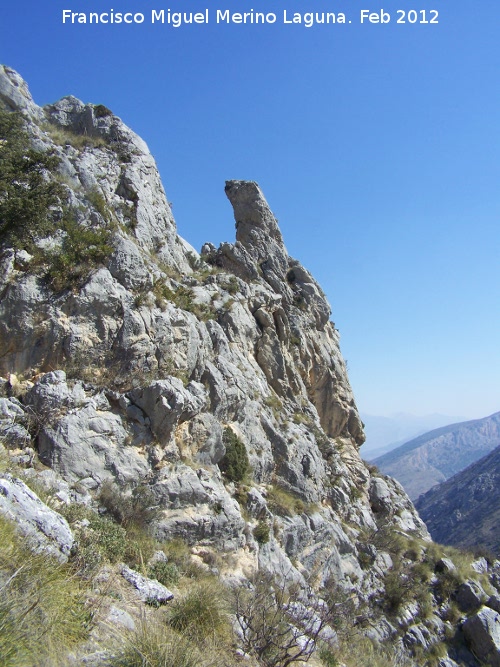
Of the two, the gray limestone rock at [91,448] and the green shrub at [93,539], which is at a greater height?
the gray limestone rock at [91,448]

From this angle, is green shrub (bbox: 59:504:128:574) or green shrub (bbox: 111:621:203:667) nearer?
green shrub (bbox: 111:621:203:667)

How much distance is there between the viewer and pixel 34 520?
7.54m

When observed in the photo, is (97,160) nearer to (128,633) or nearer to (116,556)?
(116,556)

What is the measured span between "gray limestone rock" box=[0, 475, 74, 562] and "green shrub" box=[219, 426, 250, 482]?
11156mm

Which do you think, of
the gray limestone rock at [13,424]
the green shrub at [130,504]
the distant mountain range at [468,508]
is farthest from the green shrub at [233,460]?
the distant mountain range at [468,508]

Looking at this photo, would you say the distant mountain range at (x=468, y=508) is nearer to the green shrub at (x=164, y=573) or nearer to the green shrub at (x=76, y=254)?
the green shrub at (x=164, y=573)

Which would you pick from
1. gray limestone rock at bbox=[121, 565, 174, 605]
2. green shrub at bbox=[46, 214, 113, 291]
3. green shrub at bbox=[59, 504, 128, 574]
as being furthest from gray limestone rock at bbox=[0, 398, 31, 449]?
gray limestone rock at bbox=[121, 565, 174, 605]

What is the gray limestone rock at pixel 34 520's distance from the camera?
7004mm

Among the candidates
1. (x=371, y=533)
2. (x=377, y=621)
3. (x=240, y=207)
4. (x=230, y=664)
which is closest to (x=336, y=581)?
(x=377, y=621)

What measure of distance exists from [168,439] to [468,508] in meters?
158

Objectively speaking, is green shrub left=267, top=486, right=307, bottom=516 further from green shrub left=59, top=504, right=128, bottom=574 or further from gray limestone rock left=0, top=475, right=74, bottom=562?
gray limestone rock left=0, top=475, right=74, bottom=562

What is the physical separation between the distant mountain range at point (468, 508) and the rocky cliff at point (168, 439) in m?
91.5

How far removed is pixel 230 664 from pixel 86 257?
1504 centimetres

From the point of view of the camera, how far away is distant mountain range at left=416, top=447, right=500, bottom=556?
112 m
